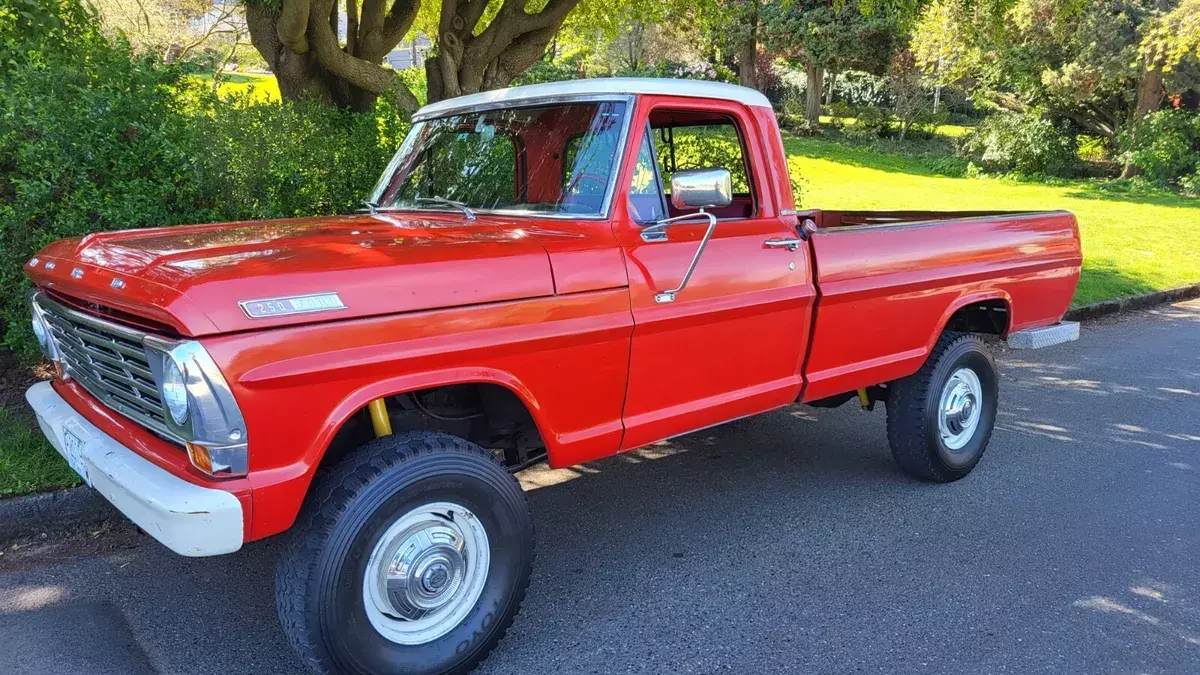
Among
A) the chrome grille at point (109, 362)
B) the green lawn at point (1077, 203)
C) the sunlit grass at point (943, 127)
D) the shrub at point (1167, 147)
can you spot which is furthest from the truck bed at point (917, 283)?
the sunlit grass at point (943, 127)

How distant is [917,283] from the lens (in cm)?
462

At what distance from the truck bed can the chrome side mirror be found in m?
0.83

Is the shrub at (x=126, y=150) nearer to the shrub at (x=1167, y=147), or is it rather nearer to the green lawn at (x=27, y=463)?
the green lawn at (x=27, y=463)

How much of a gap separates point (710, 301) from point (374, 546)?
1735 millimetres

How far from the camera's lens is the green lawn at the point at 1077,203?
1177 cm

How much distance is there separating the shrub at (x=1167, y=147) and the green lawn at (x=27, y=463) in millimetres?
24683

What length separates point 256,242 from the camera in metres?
3.21

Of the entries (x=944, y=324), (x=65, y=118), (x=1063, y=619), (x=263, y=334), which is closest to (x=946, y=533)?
(x=1063, y=619)

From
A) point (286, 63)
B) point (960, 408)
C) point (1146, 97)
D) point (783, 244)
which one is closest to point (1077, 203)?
point (1146, 97)

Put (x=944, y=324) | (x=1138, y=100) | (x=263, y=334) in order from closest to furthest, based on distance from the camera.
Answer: (x=263, y=334) < (x=944, y=324) < (x=1138, y=100)

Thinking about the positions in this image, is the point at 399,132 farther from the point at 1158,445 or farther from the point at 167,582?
the point at 1158,445

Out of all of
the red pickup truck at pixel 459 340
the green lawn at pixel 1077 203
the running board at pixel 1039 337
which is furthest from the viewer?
the green lawn at pixel 1077 203

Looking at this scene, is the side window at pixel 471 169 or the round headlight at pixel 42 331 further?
the side window at pixel 471 169

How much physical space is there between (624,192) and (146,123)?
3673 millimetres
